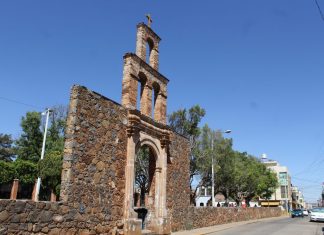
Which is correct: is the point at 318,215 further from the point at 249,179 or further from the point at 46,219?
the point at 46,219

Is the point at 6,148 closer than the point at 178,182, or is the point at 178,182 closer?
the point at 178,182

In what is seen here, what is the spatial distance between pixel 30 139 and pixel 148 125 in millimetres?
29967

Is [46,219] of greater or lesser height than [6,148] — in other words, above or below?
below

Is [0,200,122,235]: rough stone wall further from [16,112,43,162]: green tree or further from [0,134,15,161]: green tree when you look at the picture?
[0,134,15,161]: green tree

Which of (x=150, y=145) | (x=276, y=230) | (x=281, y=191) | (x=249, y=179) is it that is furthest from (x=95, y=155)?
(x=281, y=191)

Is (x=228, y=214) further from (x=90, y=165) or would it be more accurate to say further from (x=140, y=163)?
(x=90, y=165)

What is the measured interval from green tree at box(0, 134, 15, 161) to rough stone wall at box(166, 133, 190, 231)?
38.4 m

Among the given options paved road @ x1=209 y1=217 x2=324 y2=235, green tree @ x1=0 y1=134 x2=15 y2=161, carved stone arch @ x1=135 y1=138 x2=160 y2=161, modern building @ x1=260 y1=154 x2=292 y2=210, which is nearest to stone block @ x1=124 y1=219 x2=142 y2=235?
carved stone arch @ x1=135 y1=138 x2=160 y2=161

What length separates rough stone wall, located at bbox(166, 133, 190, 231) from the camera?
1734cm

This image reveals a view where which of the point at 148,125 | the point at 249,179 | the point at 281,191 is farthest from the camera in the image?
the point at 281,191

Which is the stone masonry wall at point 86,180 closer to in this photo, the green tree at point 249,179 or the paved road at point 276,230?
the paved road at point 276,230

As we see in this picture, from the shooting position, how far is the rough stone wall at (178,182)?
17344 mm

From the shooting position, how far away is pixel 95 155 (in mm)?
12438

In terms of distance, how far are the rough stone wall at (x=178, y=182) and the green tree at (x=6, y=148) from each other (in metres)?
38.4
